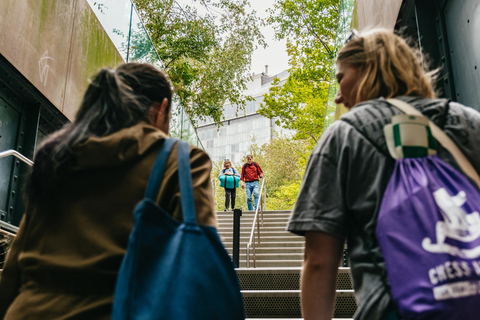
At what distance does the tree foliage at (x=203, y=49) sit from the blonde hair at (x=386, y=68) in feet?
44.5

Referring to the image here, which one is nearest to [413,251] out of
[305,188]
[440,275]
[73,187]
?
[440,275]

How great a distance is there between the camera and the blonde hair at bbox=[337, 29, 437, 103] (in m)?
1.48

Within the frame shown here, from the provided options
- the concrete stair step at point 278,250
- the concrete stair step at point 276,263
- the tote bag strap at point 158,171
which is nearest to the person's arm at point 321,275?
the tote bag strap at point 158,171

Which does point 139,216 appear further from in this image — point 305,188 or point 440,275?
point 440,275

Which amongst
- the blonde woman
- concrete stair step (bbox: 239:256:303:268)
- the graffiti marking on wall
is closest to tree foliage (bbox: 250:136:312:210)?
concrete stair step (bbox: 239:256:303:268)

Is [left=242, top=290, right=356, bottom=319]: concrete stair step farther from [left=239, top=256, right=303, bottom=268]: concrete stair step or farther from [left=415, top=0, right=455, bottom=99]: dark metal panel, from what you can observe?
[left=239, top=256, right=303, bottom=268]: concrete stair step

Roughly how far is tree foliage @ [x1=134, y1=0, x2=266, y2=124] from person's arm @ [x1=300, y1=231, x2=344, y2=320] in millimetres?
13827

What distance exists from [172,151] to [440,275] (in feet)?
2.42

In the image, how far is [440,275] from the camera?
39.4 inches

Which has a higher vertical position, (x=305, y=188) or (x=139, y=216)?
(x=305, y=188)

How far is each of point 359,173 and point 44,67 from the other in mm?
5139

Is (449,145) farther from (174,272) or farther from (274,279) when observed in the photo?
(274,279)

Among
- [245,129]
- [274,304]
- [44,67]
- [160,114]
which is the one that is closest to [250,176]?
[44,67]

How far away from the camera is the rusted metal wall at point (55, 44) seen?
15.9 ft
